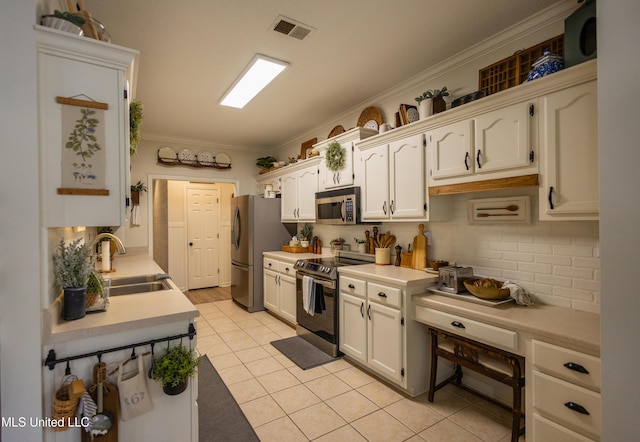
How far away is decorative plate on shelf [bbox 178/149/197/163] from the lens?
17.3 ft

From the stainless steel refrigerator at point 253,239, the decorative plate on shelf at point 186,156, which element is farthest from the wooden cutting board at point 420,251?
the decorative plate on shelf at point 186,156

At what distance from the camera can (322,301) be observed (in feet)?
11.0

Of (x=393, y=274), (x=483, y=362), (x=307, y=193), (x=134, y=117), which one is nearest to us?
(x=483, y=362)

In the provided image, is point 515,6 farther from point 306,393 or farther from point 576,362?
point 306,393

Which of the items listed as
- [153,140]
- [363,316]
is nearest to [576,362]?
[363,316]

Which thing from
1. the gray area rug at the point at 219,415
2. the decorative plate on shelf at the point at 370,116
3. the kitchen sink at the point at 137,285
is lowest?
the gray area rug at the point at 219,415

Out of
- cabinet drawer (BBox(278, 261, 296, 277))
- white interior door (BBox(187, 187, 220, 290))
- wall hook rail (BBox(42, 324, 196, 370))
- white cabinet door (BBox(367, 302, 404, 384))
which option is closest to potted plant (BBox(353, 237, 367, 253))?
cabinet drawer (BBox(278, 261, 296, 277))

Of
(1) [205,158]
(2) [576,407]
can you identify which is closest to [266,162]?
(1) [205,158]

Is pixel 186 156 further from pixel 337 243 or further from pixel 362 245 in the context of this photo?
pixel 362 245

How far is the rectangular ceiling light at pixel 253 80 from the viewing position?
2738 millimetres

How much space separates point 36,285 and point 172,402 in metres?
0.87

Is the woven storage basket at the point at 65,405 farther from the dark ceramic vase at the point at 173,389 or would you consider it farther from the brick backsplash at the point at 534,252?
the brick backsplash at the point at 534,252

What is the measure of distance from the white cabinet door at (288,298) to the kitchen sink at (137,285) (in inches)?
65.5

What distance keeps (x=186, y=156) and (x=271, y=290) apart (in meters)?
2.74
